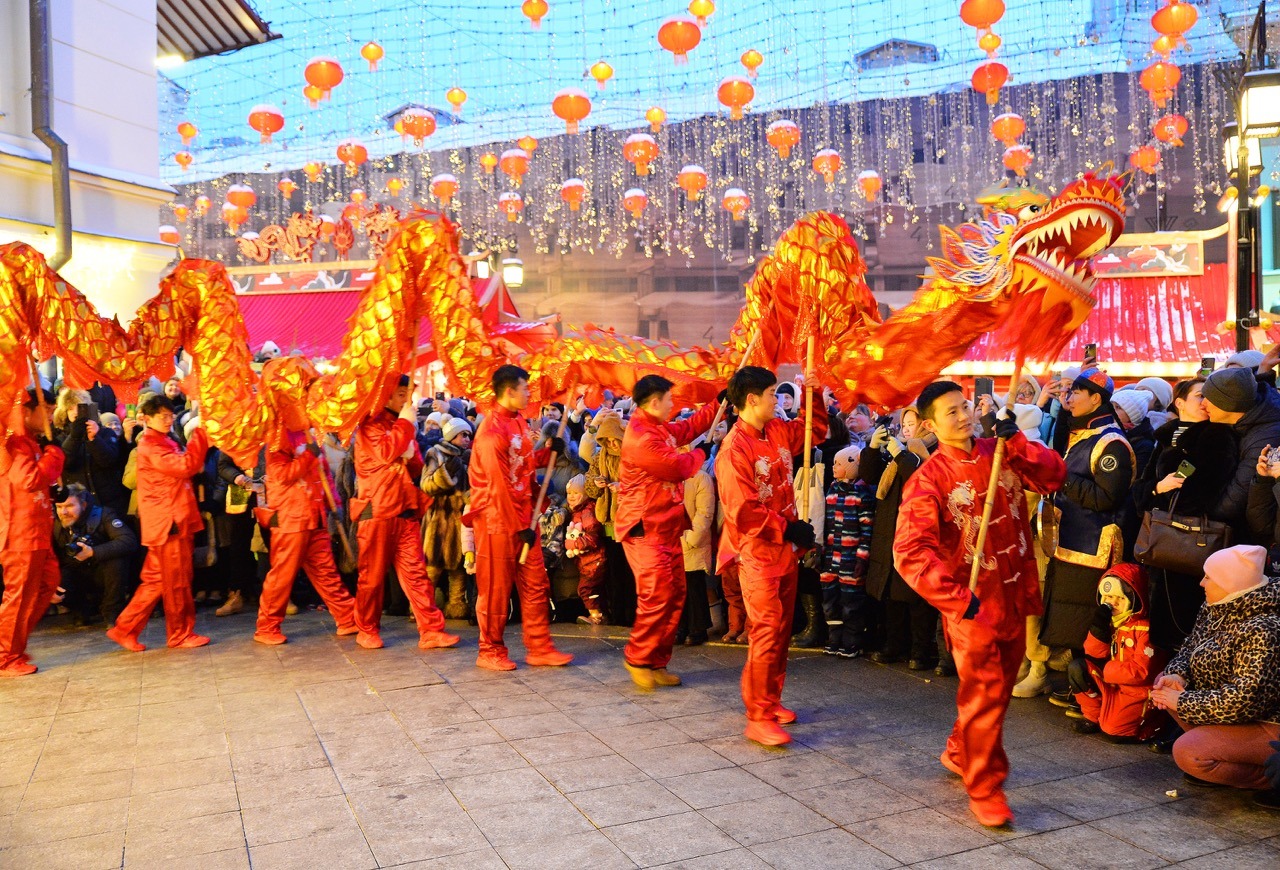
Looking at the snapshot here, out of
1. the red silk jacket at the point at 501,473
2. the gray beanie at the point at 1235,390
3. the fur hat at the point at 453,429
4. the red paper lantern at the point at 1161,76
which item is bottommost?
the red silk jacket at the point at 501,473

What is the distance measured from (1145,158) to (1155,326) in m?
2.15

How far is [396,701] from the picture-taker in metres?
5.16

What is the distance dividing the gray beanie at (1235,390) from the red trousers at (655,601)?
8.57 feet

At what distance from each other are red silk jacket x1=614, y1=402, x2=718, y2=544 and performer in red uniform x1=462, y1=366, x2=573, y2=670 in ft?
2.17

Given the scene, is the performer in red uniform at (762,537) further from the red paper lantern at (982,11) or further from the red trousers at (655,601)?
the red paper lantern at (982,11)

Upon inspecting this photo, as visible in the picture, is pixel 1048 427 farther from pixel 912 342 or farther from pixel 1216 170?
pixel 1216 170

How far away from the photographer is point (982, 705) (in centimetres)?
354

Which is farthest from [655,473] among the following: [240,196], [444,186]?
[240,196]

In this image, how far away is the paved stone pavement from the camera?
3346 mm

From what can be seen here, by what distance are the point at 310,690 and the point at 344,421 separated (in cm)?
155

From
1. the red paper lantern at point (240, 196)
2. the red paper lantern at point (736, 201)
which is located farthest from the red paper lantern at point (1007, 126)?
the red paper lantern at point (240, 196)

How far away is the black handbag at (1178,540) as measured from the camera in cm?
410

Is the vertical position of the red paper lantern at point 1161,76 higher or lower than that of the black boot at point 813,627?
higher

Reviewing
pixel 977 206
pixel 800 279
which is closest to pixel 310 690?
pixel 800 279
